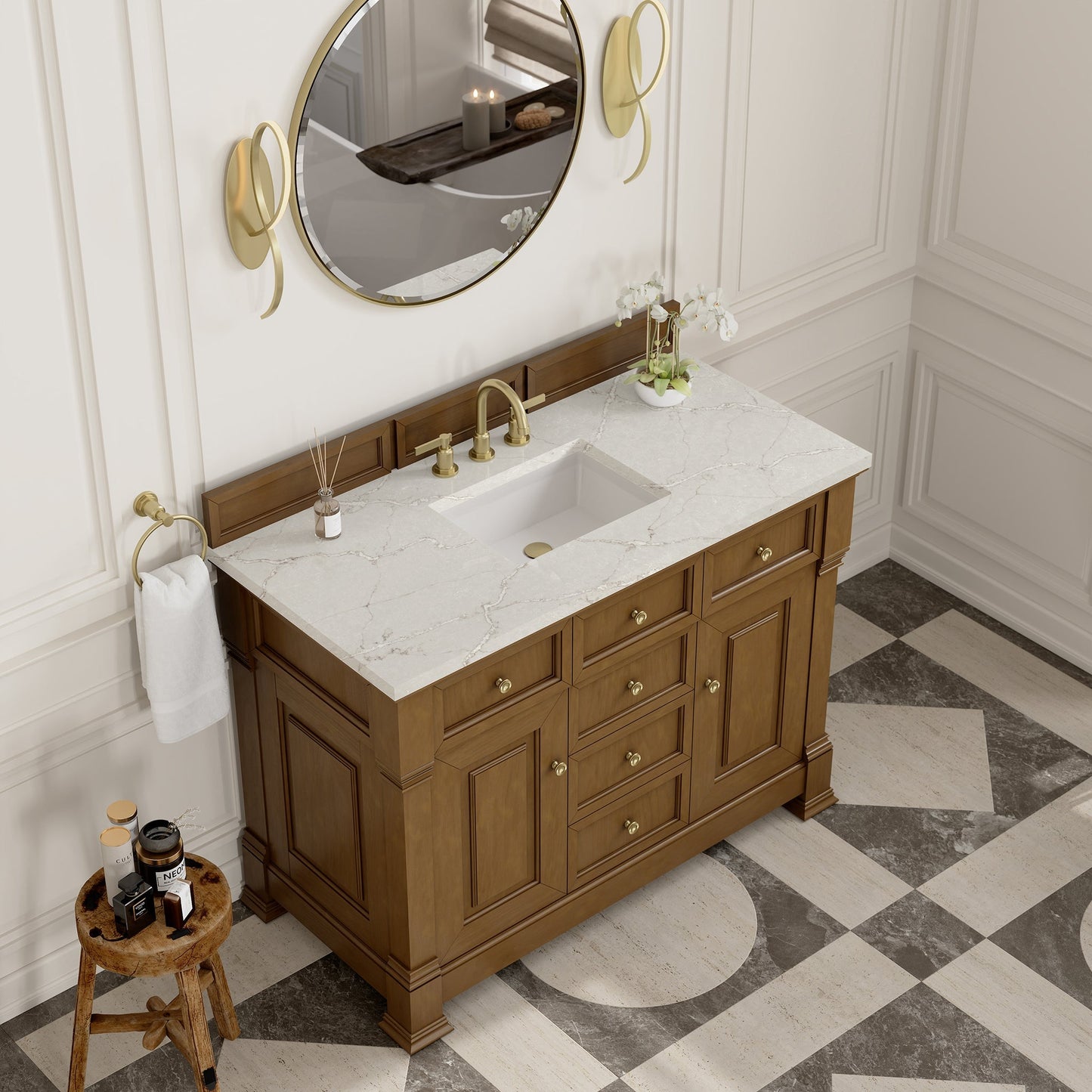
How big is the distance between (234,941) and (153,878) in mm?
585

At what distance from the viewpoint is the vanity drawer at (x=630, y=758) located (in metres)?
3.08

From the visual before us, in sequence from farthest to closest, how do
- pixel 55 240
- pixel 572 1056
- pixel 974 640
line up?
pixel 974 640, pixel 572 1056, pixel 55 240

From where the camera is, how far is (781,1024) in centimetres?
308

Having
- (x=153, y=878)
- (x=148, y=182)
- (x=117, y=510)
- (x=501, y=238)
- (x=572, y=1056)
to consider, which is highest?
(x=148, y=182)

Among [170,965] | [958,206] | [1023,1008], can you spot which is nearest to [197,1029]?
[170,965]

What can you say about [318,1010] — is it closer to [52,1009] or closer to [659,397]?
[52,1009]

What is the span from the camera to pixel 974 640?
4121mm

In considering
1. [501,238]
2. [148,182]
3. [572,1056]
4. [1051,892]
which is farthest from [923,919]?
[148,182]

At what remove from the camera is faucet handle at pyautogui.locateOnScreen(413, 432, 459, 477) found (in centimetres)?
306

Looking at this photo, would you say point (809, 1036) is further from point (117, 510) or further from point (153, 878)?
point (117, 510)

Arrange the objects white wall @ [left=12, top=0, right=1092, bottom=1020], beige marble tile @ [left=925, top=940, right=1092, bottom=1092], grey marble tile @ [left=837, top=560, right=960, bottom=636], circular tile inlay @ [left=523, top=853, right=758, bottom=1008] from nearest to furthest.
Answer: white wall @ [left=12, top=0, right=1092, bottom=1020]
beige marble tile @ [left=925, top=940, right=1092, bottom=1092]
circular tile inlay @ [left=523, top=853, right=758, bottom=1008]
grey marble tile @ [left=837, top=560, right=960, bottom=636]

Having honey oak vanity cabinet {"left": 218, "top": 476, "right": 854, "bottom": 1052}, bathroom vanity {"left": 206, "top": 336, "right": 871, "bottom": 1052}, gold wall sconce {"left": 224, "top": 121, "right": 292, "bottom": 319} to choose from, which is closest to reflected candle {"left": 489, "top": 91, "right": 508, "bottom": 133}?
gold wall sconce {"left": 224, "top": 121, "right": 292, "bottom": 319}

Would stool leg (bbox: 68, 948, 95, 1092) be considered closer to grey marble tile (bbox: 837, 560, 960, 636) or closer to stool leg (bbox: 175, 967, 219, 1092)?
stool leg (bbox: 175, 967, 219, 1092)

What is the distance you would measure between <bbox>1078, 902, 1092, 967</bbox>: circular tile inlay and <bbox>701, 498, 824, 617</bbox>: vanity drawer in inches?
32.5
